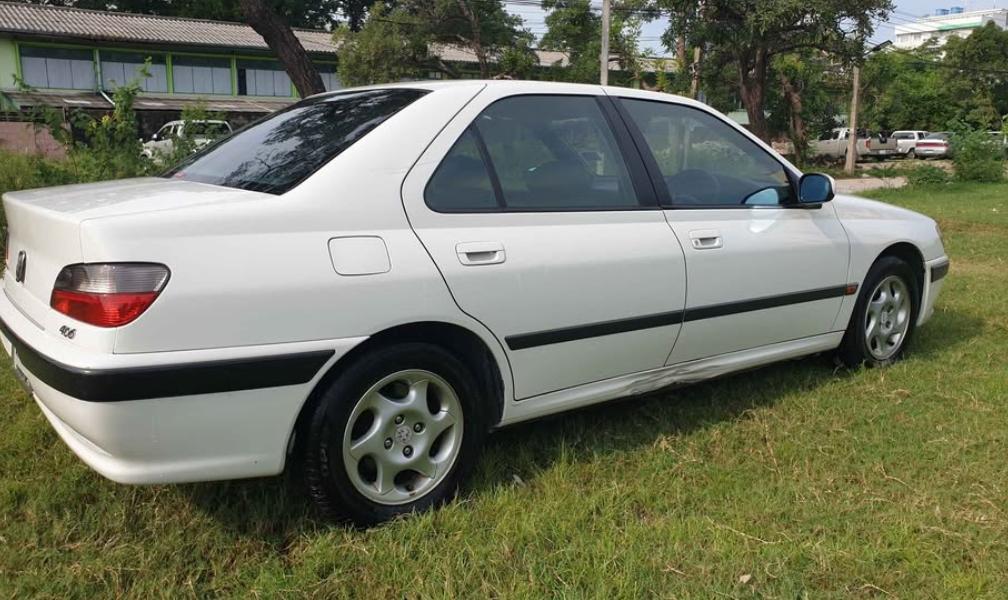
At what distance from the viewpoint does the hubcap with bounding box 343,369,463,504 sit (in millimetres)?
2568

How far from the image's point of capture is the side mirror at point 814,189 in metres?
3.76

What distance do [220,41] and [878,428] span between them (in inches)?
1299

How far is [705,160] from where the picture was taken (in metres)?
3.66

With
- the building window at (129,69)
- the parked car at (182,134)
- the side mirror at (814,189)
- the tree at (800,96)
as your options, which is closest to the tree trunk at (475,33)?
the tree at (800,96)

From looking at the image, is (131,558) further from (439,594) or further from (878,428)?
(878,428)

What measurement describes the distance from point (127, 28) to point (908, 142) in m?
34.7

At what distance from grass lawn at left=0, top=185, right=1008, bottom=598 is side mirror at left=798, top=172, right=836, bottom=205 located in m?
0.98

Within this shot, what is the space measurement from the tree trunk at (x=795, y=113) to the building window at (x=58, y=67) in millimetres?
25457

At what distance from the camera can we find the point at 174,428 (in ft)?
7.27

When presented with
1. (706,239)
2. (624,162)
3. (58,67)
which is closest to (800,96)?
(58,67)

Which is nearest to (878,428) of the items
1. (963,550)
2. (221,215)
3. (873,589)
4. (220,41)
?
(963,550)

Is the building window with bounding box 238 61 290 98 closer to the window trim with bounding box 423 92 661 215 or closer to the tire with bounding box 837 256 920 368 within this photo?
the tire with bounding box 837 256 920 368

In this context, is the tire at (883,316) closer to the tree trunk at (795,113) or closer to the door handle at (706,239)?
the door handle at (706,239)

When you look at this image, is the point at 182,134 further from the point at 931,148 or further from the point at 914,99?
the point at 914,99
